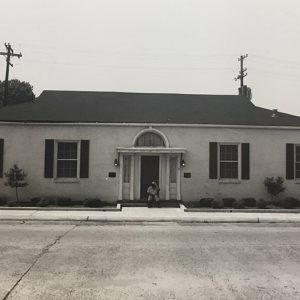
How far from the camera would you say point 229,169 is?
20.9 meters

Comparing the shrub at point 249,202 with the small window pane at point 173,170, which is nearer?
the shrub at point 249,202

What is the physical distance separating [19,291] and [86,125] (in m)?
14.0

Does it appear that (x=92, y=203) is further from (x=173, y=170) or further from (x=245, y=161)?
(x=245, y=161)

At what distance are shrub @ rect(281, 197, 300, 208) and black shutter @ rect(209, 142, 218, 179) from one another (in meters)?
3.24

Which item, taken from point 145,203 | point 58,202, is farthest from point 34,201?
point 145,203

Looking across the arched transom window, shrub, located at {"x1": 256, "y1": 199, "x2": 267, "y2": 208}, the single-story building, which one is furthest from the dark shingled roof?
shrub, located at {"x1": 256, "y1": 199, "x2": 267, "y2": 208}

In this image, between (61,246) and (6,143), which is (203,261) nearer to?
(61,246)

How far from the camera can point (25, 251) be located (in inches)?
397

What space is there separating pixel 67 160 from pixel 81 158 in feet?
2.29

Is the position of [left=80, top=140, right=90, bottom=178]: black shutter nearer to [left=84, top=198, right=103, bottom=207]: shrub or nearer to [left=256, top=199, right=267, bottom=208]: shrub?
[left=84, top=198, right=103, bottom=207]: shrub

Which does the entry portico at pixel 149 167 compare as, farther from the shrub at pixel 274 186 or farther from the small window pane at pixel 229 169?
the shrub at pixel 274 186

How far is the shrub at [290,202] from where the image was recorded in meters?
19.6

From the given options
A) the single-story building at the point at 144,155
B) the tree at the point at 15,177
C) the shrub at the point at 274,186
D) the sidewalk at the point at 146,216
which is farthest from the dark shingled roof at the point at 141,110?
the sidewalk at the point at 146,216

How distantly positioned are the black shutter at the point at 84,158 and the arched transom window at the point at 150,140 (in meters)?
2.34
